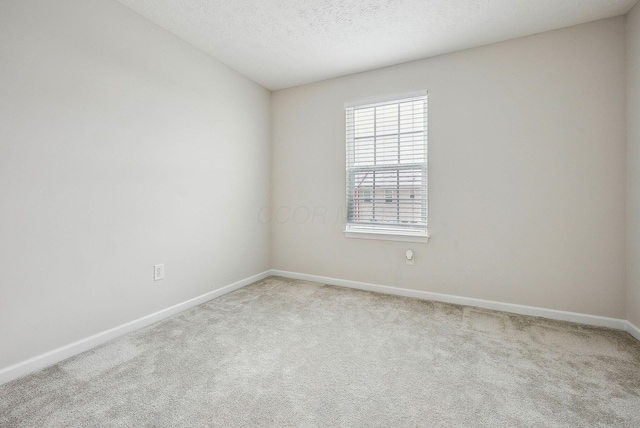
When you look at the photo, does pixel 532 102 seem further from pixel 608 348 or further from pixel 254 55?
pixel 254 55

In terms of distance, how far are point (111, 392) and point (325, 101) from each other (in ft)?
10.6

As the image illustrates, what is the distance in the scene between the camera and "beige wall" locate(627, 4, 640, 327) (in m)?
2.03

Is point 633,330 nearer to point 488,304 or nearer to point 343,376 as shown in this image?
point 488,304

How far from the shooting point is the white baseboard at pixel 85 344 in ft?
5.25

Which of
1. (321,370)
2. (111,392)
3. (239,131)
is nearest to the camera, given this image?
(111,392)

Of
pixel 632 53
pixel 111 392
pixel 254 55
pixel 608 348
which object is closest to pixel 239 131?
pixel 254 55

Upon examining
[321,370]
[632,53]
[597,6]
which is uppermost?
[597,6]

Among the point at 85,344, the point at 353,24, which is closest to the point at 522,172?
the point at 353,24

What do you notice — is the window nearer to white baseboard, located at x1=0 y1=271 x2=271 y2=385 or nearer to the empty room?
the empty room

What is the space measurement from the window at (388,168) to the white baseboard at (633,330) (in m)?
1.59

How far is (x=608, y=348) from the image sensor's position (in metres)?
1.91

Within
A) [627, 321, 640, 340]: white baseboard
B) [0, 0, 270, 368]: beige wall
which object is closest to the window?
[0, 0, 270, 368]: beige wall

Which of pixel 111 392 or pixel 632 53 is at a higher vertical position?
pixel 632 53

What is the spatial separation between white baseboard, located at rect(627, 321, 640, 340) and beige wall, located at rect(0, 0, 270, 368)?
354 cm
